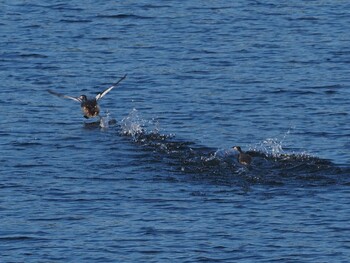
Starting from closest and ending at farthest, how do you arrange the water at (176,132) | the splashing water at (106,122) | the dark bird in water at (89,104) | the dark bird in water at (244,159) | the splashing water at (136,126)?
the water at (176,132)
the dark bird in water at (244,159)
the splashing water at (136,126)
the dark bird in water at (89,104)
the splashing water at (106,122)

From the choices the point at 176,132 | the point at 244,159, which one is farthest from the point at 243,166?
the point at 176,132

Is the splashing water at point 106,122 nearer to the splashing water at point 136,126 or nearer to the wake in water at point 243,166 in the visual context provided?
the splashing water at point 136,126

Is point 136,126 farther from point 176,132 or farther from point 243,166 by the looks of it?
point 243,166

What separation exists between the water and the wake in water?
0.04 metres

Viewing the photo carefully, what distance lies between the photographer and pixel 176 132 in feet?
90.2

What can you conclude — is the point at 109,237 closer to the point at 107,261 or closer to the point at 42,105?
the point at 107,261

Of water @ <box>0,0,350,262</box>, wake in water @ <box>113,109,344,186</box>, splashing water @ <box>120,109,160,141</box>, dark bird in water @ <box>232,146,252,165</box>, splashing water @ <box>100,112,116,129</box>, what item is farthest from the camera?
splashing water @ <box>100,112,116,129</box>

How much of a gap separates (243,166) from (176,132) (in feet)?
11.1

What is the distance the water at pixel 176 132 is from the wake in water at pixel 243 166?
43 millimetres

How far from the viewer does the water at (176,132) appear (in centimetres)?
2077

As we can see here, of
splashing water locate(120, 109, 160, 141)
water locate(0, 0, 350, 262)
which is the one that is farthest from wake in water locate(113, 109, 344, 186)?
splashing water locate(120, 109, 160, 141)

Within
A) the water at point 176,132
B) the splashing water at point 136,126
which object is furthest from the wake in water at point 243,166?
the splashing water at point 136,126

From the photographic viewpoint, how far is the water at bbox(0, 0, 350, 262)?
20.8m

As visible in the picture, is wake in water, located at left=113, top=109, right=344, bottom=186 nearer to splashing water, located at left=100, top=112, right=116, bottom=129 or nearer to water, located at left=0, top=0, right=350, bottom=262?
water, located at left=0, top=0, right=350, bottom=262
